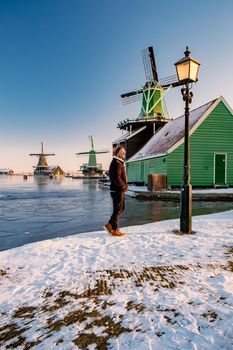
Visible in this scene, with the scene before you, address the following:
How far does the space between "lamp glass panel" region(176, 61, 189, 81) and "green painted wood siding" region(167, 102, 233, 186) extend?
475 inches

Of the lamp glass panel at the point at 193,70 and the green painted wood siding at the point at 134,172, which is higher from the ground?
the lamp glass panel at the point at 193,70

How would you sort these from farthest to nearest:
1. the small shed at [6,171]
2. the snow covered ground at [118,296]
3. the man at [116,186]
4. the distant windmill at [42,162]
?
the small shed at [6,171] < the distant windmill at [42,162] < the man at [116,186] < the snow covered ground at [118,296]

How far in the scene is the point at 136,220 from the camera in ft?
26.5

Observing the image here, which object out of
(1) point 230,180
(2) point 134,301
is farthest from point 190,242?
(1) point 230,180

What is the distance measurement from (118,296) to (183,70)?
17.2 feet

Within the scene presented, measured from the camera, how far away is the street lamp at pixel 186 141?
5.56m

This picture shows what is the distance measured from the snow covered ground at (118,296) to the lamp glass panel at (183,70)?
3.83 metres

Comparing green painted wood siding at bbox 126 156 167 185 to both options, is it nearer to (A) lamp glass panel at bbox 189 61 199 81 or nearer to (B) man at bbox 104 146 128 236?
(A) lamp glass panel at bbox 189 61 199 81

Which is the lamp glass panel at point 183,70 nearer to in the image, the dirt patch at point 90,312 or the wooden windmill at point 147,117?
the dirt patch at point 90,312

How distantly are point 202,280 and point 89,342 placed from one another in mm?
1658

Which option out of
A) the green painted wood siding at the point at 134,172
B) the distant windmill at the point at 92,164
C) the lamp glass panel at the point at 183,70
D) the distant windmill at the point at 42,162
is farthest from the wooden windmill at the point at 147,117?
the distant windmill at the point at 42,162

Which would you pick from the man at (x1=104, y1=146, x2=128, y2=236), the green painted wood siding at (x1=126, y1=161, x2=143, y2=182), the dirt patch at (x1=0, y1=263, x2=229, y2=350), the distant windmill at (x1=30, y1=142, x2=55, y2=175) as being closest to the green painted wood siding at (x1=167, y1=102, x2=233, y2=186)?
the green painted wood siding at (x1=126, y1=161, x2=143, y2=182)

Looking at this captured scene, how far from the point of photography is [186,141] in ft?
19.1

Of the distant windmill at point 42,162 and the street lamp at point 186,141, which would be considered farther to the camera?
the distant windmill at point 42,162
